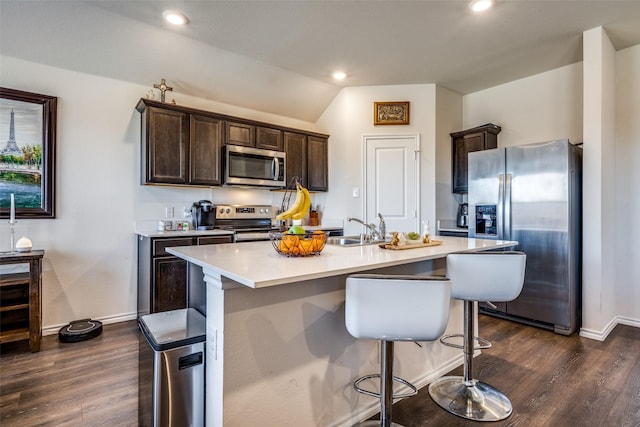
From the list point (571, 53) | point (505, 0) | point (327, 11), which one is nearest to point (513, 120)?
point (571, 53)

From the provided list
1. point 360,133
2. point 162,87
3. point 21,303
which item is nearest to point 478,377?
point 360,133

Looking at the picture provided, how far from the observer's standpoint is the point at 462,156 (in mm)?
4250

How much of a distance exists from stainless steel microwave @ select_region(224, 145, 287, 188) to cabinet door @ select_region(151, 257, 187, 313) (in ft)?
3.52

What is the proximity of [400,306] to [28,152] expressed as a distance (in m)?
3.39

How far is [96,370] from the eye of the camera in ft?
7.40

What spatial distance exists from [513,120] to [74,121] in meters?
4.85

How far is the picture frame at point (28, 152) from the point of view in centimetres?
277

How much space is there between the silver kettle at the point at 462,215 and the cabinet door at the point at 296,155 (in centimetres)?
212

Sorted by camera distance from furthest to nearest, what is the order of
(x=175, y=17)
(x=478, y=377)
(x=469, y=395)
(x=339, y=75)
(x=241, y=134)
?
(x=339, y=75)
(x=241, y=134)
(x=175, y=17)
(x=478, y=377)
(x=469, y=395)

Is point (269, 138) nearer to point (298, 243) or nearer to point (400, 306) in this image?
point (298, 243)

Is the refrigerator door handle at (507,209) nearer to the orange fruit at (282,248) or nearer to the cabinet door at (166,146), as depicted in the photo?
the orange fruit at (282,248)

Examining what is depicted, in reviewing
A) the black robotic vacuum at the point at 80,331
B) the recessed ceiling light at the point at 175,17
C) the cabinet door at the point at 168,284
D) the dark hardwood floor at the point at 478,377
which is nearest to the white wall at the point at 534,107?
the dark hardwood floor at the point at 478,377

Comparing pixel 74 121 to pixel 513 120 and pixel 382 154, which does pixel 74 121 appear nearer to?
pixel 382 154

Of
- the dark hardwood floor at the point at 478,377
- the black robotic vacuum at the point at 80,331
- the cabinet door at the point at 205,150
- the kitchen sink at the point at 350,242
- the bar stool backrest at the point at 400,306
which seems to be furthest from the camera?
the cabinet door at the point at 205,150
